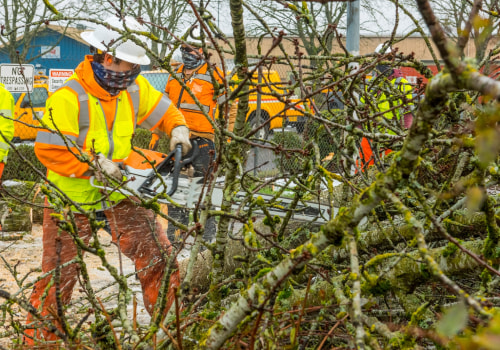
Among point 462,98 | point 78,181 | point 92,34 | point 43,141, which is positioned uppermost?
point 92,34

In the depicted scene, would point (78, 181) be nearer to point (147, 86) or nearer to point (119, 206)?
point (119, 206)

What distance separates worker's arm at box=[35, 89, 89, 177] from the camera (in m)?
3.51

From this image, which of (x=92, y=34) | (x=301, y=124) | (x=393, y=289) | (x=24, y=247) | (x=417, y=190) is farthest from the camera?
(x=301, y=124)

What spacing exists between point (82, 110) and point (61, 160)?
1.18ft

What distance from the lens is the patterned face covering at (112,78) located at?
144 inches

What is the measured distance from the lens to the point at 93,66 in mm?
3695

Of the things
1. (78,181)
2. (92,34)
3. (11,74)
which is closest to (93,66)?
(92,34)

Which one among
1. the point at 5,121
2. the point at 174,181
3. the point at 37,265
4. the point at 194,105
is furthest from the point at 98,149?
the point at 194,105

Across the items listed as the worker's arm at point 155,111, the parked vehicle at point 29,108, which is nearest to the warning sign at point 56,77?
the parked vehicle at point 29,108

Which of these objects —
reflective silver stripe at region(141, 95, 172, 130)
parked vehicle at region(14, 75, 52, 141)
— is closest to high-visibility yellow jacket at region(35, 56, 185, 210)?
reflective silver stripe at region(141, 95, 172, 130)

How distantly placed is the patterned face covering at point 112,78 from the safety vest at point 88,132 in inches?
4.4

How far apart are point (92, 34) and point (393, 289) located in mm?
2788

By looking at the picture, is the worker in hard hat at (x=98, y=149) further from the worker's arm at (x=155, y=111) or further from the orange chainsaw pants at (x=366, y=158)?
the orange chainsaw pants at (x=366, y=158)

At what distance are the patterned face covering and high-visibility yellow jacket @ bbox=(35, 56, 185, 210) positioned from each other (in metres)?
0.03
